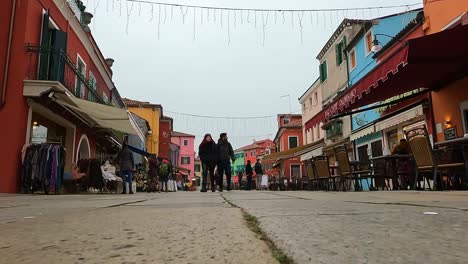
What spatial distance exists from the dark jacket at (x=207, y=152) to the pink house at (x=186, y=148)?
73.1m

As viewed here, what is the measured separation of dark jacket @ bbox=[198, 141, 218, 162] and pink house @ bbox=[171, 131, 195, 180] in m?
73.1

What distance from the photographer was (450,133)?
1111cm

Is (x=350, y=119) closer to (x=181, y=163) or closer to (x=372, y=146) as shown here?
(x=372, y=146)

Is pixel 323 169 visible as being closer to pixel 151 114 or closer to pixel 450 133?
pixel 450 133

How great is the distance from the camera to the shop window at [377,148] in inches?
733

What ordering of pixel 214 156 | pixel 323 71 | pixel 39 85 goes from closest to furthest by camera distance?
1. pixel 39 85
2. pixel 214 156
3. pixel 323 71

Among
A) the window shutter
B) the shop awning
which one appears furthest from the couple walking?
the shop awning

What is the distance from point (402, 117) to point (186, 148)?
7242 centimetres

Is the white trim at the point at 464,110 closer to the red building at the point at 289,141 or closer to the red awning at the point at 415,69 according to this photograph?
the red awning at the point at 415,69

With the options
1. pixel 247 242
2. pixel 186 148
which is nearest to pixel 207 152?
pixel 247 242

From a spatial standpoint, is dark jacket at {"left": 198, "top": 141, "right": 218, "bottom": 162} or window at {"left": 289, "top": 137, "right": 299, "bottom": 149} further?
window at {"left": 289, "top": 137, "right": 299, "bottom": 149}

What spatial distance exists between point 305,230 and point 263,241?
264mm

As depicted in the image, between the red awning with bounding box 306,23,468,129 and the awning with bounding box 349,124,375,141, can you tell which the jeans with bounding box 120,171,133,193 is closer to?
the red awning with bounding box 306,23,468,129

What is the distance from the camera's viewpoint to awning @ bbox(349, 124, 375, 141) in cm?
1911
